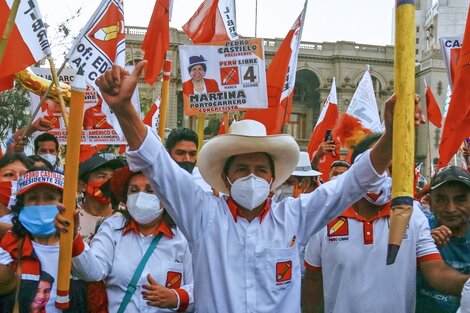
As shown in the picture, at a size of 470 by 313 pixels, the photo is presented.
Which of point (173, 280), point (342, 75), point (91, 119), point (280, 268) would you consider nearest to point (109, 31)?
point (91, 119)

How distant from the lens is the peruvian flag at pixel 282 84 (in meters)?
7.04

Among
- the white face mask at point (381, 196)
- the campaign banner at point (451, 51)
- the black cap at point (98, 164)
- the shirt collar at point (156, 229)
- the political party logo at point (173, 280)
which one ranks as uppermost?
the campaign banner at point (451, 51)

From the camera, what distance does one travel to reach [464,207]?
3785mm

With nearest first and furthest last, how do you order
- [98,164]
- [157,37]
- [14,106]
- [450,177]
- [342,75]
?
[450,177], [98,164], [157,37], [14,106], [342,75]

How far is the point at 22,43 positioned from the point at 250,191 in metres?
3.11

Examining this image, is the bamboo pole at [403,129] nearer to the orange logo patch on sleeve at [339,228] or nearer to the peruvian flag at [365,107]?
the orange logo patch on sleeve at [339,228]

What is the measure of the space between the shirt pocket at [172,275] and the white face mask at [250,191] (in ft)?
2.43

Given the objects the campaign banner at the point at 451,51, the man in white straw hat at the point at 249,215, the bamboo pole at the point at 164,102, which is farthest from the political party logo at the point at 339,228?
the campaign banner at the point at 451,51

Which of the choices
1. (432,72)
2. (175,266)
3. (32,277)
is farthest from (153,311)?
(432,72)

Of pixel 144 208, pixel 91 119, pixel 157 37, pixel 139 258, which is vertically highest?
pixel 157 37

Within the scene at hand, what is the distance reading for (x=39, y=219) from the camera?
3543mm

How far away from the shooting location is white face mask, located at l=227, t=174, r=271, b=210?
121 inches

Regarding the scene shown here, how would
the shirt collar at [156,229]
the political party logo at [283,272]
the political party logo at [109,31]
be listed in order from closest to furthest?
1. the political party logo at [283,272]
2. the shirt collar at [156,229]
3. the political party logo at [109,31]

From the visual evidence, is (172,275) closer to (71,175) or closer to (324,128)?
(71,175)
